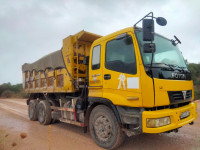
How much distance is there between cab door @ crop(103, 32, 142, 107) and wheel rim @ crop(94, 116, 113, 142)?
56 cm

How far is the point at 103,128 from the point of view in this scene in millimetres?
3822

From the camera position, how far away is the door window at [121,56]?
3.34 meters

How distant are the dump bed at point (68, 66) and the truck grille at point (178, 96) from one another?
270 centimetres

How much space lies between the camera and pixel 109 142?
11.9 feet

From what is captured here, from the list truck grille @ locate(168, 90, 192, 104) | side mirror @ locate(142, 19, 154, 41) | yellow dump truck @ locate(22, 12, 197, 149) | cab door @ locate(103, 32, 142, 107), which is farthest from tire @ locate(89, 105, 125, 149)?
side mirror @ locate(142, 19, 154, 41)

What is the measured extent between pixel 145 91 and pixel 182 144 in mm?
1981

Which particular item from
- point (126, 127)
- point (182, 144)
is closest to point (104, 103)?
point (126, 127)

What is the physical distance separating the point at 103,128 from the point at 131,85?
1.29m

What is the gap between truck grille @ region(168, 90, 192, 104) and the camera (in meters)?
3.25

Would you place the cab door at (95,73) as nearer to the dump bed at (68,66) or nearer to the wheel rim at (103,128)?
the wheel rim at (103,128)

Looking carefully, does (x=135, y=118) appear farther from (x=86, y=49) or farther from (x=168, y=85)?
(x=86, y=49)

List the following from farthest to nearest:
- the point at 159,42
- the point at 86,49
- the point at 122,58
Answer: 1. the point at 86,49
2. the point at 159,42
3. the point at 122,58

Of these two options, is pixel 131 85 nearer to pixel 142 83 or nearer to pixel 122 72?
pixel 142 83

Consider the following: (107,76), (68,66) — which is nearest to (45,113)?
(68,66)
